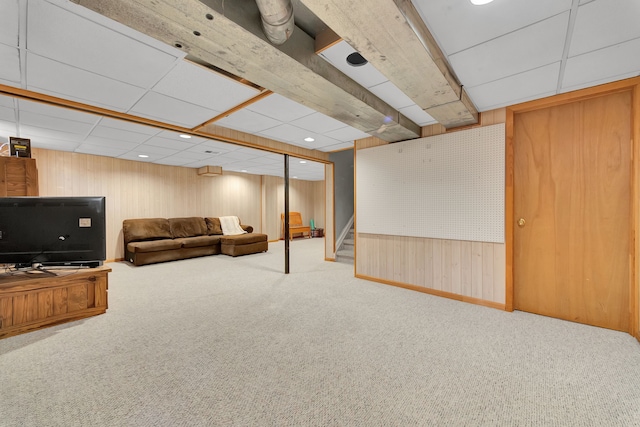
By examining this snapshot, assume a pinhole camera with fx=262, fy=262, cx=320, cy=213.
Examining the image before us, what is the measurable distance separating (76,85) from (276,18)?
7.59 ft

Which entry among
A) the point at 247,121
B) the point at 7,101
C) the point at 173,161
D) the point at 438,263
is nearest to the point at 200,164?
the point at 173,161

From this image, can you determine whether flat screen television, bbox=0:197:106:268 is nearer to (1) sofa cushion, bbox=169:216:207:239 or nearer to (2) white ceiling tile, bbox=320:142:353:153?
(2) white ceiling tile, bbox=320:142:353:153

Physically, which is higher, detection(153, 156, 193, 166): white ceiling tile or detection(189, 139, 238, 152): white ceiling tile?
detection(153, 156, 193, 166): white ceiling tile

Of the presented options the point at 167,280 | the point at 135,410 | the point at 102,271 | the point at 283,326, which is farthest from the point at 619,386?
the point at 167,280

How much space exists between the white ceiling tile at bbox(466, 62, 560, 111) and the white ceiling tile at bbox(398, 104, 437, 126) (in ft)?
1.70

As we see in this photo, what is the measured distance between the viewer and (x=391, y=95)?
270cm

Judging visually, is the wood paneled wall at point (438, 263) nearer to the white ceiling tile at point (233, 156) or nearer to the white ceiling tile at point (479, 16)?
the white ceiling tile at point (479, 16)

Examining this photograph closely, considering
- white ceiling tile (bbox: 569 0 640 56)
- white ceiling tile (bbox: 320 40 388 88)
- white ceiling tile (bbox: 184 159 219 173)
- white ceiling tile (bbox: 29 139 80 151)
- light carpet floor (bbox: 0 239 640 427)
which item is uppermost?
white ceiling tile (bbox: 184 159 219 173)

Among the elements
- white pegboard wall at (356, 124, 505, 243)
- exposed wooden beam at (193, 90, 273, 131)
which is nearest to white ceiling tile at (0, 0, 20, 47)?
exposed wooden beam at (193, 90, 273, 131)

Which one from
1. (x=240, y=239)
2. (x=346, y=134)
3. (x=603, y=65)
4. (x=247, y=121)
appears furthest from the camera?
(x=240, y=239)

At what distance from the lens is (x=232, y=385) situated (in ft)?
5.72

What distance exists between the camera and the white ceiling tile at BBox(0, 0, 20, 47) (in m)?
1.48

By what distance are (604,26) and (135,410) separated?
12.2 ft

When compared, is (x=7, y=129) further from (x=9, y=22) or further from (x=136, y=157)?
(x=9, y=22)
